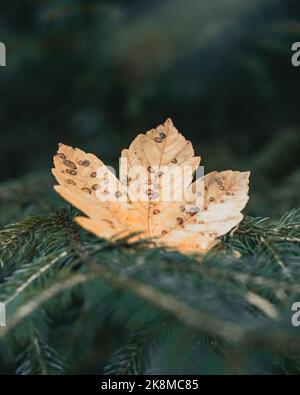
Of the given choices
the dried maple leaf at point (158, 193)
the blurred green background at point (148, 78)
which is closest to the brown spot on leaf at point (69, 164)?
the dried maple leaf at point (158, 193)

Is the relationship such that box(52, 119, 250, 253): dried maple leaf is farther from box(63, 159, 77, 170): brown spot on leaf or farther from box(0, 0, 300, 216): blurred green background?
box(0, 0, 300, 216): blurred green background

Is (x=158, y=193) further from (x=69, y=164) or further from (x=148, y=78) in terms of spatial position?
(x=148, y=78)

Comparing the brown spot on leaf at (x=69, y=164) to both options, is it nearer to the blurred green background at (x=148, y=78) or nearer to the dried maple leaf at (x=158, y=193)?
the dried maple leaf at (x=158, y=193)

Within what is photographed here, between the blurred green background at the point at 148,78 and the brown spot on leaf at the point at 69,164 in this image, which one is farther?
the blurred green background at the point at 148,78

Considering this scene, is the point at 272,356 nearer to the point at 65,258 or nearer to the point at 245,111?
the point at 65,258

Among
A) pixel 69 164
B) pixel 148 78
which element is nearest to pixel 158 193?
pixel 69 164
